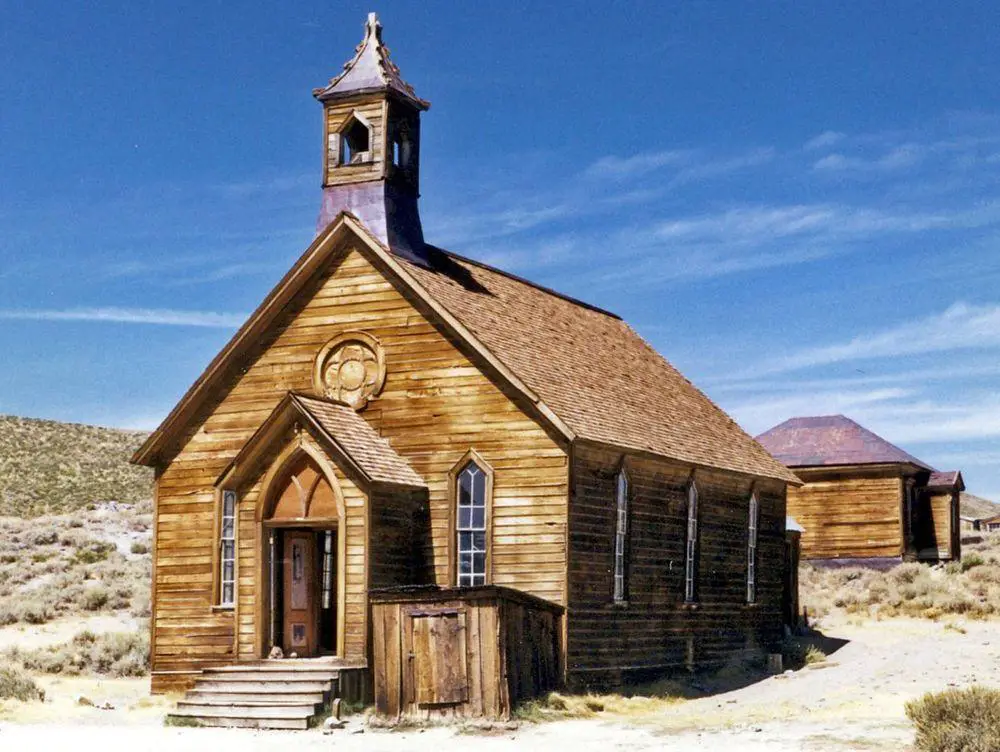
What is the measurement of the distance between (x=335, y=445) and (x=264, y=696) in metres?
3.69

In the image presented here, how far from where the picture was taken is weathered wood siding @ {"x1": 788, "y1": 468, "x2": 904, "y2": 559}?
45.8m

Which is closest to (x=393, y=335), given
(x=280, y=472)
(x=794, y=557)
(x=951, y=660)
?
(x=280, y=472)

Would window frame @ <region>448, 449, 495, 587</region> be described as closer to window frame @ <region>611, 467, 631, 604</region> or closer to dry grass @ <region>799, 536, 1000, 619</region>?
window frame @ <region>611, 467, 631, 604</region>

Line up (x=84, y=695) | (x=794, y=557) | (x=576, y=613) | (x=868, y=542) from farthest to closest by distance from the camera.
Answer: (x=868, y=542) → (x=794, y=557) → (x=84, y=695) → (x=576, y=613)

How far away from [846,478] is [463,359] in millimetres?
24513

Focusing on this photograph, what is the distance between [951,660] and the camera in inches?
1150

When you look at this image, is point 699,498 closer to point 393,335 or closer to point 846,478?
point 393,335

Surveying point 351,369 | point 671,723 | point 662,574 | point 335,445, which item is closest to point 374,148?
point 351,369

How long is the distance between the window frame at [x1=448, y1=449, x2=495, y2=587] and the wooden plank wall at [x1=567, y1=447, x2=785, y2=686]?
49.7 inches

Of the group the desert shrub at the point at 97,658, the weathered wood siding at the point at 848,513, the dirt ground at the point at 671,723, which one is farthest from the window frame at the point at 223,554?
the weathered wood siding at the point at 848,513

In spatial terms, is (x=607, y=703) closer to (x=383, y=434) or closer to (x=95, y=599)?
(x=383, y=434)

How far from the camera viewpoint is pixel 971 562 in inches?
1794

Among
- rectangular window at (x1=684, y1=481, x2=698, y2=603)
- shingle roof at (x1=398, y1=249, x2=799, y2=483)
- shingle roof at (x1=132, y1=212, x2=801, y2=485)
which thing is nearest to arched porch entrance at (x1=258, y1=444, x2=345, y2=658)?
shingle roof at (x1=132, y1=212, x2=801, y2=485)

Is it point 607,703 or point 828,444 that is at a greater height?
point 828,444
